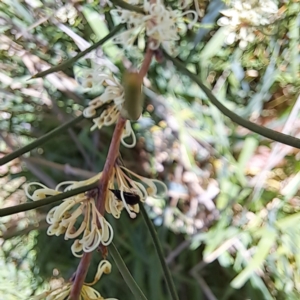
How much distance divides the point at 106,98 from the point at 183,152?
0.94 feet

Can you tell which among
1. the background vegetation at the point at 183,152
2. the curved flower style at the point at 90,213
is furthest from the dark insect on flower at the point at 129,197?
the background vegetation at the point at 183,152

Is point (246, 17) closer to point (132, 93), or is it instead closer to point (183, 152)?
point (183, 152)

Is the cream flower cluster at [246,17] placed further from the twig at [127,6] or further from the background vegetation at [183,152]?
the twig at [127,6]

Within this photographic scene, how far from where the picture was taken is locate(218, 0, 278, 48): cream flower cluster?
465mm

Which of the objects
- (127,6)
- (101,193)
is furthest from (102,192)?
(127,6)

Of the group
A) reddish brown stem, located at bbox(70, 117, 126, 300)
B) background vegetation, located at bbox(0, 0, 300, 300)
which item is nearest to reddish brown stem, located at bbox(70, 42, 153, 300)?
reddish brown stem, located at bbox(70, 117, 126, 300)

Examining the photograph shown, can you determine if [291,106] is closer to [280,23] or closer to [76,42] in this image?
[280,23]

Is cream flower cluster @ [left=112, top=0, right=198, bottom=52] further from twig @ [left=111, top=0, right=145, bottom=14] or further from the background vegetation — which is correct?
the background vegetation

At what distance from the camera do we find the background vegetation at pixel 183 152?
0.48 m

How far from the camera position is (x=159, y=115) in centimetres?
51

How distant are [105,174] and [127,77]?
8cm

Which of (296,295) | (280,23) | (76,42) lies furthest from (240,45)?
(296,295)

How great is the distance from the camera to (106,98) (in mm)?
223

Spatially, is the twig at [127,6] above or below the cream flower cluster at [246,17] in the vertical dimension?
below
